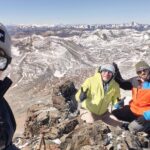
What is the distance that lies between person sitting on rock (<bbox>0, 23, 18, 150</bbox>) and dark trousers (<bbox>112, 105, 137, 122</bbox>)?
7.20 metres

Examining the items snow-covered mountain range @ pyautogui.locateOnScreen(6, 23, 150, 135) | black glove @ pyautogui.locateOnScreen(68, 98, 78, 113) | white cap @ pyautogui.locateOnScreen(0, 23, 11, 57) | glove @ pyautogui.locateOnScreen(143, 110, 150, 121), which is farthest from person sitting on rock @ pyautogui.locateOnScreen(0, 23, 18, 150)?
snow-covered mountain range @ pyautogui.locateOnScreen(6, 23, 150, 135)

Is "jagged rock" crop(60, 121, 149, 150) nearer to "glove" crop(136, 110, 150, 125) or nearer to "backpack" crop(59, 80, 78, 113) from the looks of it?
"glove" crop(136, 110, 150, 125)

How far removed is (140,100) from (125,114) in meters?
0.70

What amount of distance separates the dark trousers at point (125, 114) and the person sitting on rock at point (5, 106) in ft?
23.6

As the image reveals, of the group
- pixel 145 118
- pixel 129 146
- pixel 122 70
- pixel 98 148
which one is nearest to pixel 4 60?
pixel 98 148

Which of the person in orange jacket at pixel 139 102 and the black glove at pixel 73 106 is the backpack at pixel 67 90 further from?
the person in orange jacket at pixel 139 102

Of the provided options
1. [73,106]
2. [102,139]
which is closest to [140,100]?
[102,139]

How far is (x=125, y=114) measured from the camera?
9062 millimetres

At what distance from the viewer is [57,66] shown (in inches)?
1505

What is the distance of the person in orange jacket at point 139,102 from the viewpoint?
26.5 feet

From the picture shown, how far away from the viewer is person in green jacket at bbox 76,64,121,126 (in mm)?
8539

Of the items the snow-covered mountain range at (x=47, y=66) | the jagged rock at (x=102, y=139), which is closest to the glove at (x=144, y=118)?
the jagged rock at (x=102, y=139)

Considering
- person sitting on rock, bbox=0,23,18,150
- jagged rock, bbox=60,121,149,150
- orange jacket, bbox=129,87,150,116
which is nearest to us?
person sitting on rock, bbox=0,23,18,150

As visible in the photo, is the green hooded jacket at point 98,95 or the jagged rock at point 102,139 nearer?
the jagged rock at point 102,139
